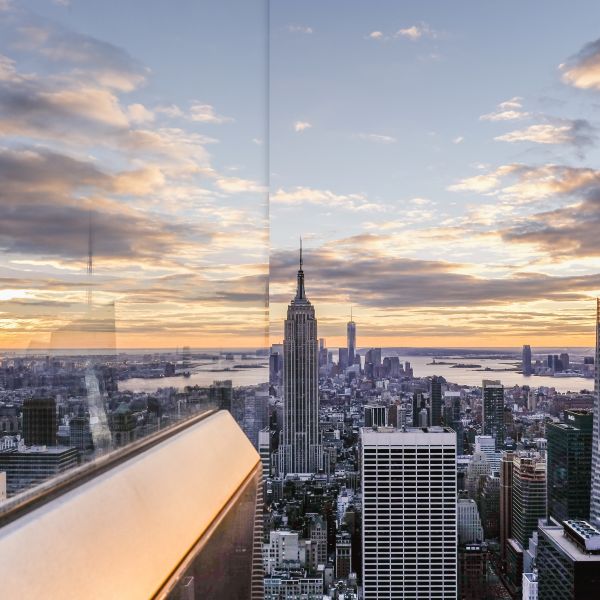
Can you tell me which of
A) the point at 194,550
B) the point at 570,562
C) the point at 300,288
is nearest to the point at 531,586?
the point at 570,562

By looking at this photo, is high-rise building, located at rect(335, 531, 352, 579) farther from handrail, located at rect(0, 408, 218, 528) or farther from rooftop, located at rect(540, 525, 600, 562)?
handrail, located at rect(0, 408, 218, 528)

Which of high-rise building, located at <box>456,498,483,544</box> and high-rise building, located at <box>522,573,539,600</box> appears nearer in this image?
high-rise building, located at <box>522,573,539,600</box>

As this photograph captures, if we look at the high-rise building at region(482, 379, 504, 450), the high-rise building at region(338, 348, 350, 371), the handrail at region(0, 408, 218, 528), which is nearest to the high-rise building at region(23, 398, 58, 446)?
the handrail at region(0, 408, 218, 528)

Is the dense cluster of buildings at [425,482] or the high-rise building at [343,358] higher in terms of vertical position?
the high-rise building at [343,358]

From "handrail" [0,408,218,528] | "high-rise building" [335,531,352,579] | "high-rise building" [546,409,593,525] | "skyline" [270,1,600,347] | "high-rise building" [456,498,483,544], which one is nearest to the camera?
"handrail" [0,408,218,528]

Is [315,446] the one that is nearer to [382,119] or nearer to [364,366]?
[364,366]

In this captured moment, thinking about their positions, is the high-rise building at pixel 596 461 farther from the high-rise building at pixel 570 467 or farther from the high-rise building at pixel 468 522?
the high-rise building at pixel 468 522

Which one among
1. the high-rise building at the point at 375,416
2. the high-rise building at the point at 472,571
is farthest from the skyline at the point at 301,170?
the high-rise building at the point at 472,571
